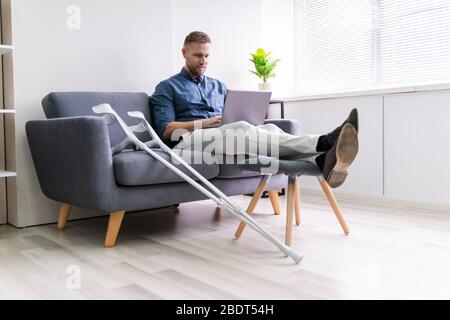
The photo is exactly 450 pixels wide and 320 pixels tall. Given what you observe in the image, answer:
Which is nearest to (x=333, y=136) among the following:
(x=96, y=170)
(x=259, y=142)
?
(x=259, y=142)

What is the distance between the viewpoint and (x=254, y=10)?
3990 millimetres

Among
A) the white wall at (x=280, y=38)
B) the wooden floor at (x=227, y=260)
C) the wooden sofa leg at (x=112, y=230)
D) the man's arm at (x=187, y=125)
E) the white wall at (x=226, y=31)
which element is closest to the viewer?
the wooden floor at (x=227, y=260)

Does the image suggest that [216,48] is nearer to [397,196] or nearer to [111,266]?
[397,196]

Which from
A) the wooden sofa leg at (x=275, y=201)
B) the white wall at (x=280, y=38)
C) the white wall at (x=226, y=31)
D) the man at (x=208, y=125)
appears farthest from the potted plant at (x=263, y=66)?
the wooden sofa leg at (x=275, y=201)

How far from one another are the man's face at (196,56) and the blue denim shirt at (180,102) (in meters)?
0.05

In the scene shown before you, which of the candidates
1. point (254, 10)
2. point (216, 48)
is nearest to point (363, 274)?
point (216, 48)

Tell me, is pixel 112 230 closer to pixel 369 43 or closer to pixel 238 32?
pixel 238 32

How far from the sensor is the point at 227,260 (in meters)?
1.93

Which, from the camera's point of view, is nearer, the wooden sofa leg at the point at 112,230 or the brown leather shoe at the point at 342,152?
the brown leather shoe at the point at 342,152

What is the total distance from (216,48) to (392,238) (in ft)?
6.91

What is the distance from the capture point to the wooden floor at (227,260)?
1549mm

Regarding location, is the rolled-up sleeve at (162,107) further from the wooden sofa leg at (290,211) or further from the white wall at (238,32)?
the wooden sofa leg at (290,211)

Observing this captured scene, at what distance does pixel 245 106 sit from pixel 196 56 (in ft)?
2.25

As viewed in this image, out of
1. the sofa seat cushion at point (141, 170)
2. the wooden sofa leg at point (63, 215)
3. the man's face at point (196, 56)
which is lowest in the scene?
the wooden sofa leg at point (63, 215)
